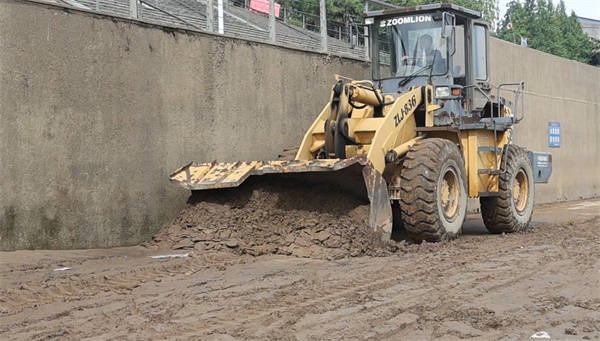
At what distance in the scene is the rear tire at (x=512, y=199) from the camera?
11.5 m

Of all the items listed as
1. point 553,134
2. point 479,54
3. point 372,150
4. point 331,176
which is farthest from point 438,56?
point 553,134

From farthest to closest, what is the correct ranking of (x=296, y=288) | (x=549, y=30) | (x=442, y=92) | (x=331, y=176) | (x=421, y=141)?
(x=549, y=30)
(x=442, y=92)
(x=421, y=141)
(x=331, y=176)
(x=296, y=288)

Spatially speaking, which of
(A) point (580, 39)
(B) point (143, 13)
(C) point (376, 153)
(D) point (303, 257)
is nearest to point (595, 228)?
(C) point (376, 153)

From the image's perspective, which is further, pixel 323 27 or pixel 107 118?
pixel 323 27

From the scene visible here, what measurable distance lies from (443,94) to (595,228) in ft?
11.9

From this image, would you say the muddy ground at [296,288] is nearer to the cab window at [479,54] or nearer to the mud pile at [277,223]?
the mud pile at [277,223]

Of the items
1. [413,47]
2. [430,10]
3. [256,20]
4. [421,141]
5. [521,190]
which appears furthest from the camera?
[256,20]

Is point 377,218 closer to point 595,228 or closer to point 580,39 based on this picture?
point 595,228

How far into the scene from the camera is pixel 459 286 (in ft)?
22.3

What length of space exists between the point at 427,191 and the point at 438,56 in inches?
106

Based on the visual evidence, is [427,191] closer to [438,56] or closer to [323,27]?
[438,56]

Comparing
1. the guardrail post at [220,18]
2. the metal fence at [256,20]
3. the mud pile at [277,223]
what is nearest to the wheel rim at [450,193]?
the mud pile at [277,223]

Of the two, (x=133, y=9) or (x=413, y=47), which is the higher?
(x=133, y=9)

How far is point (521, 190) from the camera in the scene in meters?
12.3
